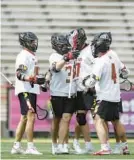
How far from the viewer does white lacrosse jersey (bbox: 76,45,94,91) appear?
1249cm

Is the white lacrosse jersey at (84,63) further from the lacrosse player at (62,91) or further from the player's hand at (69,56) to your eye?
the player's hand at (69,56)

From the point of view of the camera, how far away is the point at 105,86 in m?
12.1

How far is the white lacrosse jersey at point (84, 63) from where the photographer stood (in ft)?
41.0

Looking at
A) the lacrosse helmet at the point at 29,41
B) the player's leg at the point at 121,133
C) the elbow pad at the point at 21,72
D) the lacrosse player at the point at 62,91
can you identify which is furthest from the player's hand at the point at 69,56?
the player's leg at the point at 121,133

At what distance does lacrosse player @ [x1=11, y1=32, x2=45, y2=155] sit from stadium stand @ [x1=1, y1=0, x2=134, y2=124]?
991cm

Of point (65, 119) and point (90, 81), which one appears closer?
point (90, 81)

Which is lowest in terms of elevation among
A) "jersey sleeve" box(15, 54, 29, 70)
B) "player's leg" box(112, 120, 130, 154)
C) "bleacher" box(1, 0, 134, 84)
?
"player's leg" box(112, 120, 130, 154)

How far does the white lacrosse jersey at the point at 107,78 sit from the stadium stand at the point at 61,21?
10.5 meters

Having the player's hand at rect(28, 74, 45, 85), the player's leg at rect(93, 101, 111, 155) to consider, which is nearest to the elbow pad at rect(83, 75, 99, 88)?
the player's leg at rect(93, 101, 111, 155)

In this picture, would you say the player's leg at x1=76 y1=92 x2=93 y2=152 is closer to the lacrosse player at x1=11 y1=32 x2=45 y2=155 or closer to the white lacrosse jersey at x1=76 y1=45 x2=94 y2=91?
the white lacrosse jersey at x1=76 y1=45 x2=94 y2=91

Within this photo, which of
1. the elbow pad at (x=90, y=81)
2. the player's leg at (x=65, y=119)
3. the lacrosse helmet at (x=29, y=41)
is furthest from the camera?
the lacrosse helmet at (x=29, y=41)

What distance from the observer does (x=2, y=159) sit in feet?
35.6

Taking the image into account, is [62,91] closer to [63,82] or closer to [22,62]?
[63,82]

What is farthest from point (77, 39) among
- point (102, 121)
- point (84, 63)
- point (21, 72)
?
point (102, 121)
